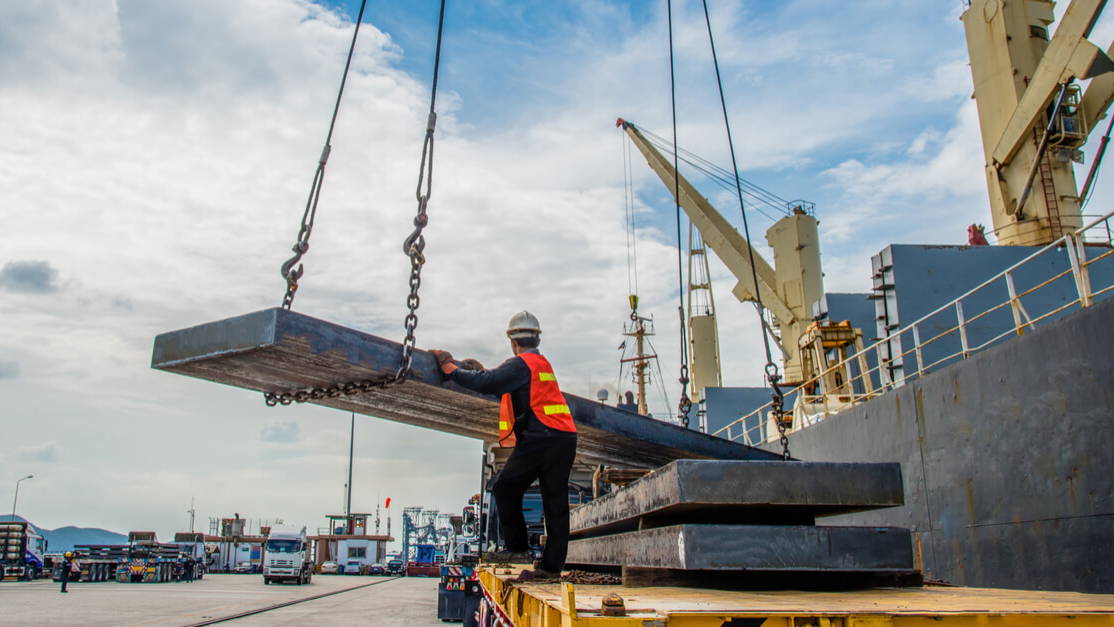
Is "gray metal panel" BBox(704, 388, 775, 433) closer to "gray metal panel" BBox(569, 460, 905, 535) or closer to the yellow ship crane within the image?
the yellow ship crane

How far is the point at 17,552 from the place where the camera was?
1298 inches

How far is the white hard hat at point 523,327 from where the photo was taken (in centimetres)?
475

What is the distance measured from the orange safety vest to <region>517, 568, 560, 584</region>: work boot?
2.56 ft

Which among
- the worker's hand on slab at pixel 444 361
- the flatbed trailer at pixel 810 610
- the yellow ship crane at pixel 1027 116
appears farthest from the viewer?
the yellow ship crane at pixel 1027 116

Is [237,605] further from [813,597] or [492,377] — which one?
[813,597]

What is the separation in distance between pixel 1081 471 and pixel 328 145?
6775 millimetres

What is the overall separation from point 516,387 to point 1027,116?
1421cm

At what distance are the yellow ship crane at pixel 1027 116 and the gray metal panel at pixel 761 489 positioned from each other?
1318cm

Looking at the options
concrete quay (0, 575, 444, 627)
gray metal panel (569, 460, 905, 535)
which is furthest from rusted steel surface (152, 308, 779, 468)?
concrete quay (0, 575, 444, 627)

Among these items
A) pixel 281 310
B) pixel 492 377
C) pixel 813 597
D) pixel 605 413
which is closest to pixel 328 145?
pixel 281 310

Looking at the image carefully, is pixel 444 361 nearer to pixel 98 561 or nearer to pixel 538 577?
pixel 538 577

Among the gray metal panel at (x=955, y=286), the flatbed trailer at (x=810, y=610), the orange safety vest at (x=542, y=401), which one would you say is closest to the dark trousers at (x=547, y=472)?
the orange safety vest at (x=542, y=401)

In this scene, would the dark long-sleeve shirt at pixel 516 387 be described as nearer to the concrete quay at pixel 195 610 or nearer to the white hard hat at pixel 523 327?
the white hard hat at pixel 523 327

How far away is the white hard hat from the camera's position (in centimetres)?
475
